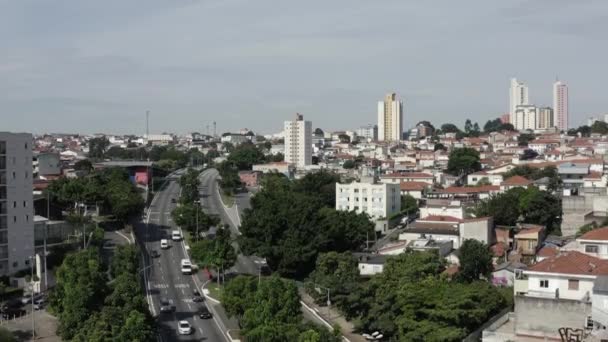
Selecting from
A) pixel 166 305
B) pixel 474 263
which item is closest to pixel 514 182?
pixel 474 263

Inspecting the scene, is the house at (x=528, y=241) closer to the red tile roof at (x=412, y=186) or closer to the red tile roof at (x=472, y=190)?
the red tile roof at (x=472, y=190)

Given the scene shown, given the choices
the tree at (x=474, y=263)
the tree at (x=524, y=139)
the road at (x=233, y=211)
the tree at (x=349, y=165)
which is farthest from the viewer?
the tree at (x=524, y=139)

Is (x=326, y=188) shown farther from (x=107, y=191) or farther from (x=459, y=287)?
(x=459, y=287)

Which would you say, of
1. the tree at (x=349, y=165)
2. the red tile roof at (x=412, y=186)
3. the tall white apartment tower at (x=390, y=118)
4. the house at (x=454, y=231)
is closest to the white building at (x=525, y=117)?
the tall white apartment tower at (x=390, y=118)

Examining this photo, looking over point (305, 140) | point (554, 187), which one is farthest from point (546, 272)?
point (305, 140)

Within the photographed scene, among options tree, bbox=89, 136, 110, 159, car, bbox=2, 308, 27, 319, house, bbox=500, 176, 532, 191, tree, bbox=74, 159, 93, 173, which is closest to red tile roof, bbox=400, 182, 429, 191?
house, bbox=500, 176, 532, 191

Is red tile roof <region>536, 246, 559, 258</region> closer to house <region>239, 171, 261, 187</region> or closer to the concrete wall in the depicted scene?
the concrete wall
